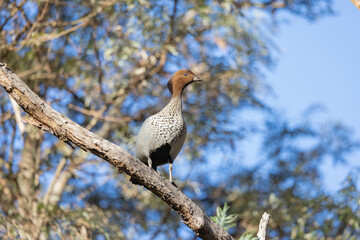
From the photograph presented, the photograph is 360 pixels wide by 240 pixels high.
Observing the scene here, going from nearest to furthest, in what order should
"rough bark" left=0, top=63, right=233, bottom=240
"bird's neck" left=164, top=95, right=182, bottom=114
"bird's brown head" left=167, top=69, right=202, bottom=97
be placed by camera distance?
"rough bark" left=0, top=63, right=233, bottom=240 → "bird's neck" left=164, top=95, right=182, bottom=114 → "bird's brown head" left=167, top=69, right=202, bottom=97

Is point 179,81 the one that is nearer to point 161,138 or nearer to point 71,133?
point 161,138

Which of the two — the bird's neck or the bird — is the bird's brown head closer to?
the bird's neck

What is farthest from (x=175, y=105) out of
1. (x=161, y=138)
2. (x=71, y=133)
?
(x=71, y=133)

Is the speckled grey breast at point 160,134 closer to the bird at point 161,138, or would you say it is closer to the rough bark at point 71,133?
the bird at point 161,138

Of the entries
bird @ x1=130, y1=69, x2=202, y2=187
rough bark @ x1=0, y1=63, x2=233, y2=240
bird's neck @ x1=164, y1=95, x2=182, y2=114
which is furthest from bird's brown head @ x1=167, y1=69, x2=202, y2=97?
rough bark @ x1=0, y1=63, x2=233, y2=240

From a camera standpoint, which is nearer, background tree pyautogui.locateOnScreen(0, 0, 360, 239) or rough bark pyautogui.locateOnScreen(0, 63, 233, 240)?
rough bark pyautogui.locateOnScreen(0, 63, 233, 240)

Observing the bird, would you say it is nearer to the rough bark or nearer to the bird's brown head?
the bird's brown head

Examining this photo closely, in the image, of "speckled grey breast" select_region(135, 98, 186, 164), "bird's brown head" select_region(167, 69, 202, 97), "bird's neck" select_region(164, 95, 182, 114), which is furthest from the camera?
"bird's brown head" select_region(167, 69, 202, 97)

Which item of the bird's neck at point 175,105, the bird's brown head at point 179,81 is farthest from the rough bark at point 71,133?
the bird's brown head at point 179,81

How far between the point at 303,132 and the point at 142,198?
8.09 ft

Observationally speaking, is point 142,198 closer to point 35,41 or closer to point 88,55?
point 88,55

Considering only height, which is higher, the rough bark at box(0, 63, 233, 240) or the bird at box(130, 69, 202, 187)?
the rough bark at box(0, 63, 233, 240)

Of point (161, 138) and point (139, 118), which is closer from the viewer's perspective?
point (161, 138)

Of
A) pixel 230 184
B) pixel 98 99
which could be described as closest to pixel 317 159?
pixel 230 184
